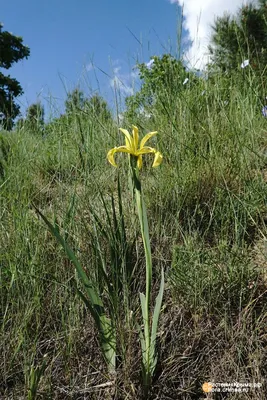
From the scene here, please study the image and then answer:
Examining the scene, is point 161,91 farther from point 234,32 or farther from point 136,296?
point 234,32

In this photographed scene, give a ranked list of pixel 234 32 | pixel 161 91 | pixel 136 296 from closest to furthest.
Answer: pixel 136 296, pixel 161 91, pixel 234 32

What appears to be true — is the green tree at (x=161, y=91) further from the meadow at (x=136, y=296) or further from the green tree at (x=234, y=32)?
the green tree at (x=234, y=32)

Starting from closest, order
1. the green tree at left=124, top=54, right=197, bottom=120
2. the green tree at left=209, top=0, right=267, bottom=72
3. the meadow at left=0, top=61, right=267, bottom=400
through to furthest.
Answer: the meadow at left=0, top=61, right=267, bottom=400 < the green tree at left=124, top=54, right=197, bottom=120 < the green tree at left=209, top=0, right=267, bottom=72

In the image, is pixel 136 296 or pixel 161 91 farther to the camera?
pixel 161 91

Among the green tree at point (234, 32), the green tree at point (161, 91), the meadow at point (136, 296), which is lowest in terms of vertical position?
the meadow at point (136, 296)

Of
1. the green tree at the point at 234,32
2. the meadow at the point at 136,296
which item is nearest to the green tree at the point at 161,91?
the meadow at the point at 136,296

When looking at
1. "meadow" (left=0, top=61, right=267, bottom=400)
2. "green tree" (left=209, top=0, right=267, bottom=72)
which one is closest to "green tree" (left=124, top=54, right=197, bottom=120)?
"meadow" (left=0, top=61, right=267, bottom=400)

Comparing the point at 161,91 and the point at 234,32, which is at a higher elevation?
the point at 234,32

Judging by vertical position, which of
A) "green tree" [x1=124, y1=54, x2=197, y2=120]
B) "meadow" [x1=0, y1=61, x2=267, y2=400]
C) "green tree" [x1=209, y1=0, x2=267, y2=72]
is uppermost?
"green tree" [x1=209, y1=0, x2=267, y2=72]

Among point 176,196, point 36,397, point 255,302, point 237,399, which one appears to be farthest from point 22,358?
point 176,196

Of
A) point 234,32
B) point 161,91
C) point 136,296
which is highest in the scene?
point 234,32

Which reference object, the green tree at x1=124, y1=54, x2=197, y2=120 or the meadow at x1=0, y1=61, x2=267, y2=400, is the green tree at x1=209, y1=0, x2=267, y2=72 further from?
the meadow at x1=0, y1=61, x2=267, y2=400

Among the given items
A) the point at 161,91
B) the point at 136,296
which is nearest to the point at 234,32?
the point at 161,91

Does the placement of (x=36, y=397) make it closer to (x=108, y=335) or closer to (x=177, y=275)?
(x=108, y=335)
